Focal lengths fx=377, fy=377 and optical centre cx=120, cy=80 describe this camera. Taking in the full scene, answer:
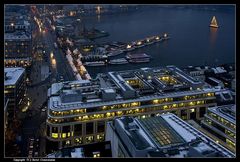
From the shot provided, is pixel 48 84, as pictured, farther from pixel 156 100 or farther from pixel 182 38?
pixel 182 38

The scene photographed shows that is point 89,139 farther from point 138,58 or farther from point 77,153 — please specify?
point 138,58

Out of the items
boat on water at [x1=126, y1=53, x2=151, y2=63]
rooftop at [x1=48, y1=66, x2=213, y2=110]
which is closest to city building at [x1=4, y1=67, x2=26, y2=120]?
rooftop at [x1=48, y1=66, x2=213, y2=110]

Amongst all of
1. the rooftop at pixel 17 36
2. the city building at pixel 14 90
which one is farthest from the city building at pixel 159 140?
the rooftop at pixel 17 36

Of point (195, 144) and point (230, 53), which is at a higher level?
point (195, 144)

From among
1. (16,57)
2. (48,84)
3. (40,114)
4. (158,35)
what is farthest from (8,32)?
(158,35)

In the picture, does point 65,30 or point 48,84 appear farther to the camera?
point 65,30

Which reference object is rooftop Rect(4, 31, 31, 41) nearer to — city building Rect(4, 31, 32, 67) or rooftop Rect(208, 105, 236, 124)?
city building Rect(4, 31, 32, 67)
